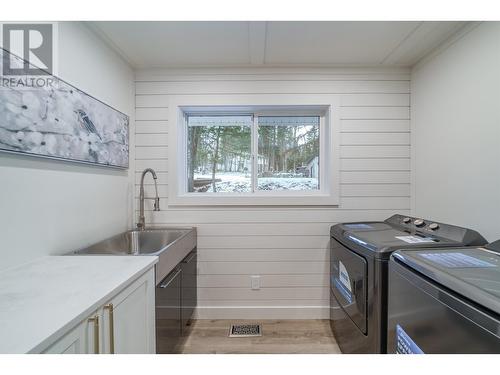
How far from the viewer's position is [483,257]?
109 centimetres

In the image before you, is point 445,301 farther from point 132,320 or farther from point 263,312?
point 263,312

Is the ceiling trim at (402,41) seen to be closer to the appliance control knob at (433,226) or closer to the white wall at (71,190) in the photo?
the appliance control knob at (433,226)

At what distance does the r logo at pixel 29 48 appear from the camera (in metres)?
1.11

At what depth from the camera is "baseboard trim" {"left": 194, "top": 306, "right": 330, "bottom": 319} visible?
2186mm

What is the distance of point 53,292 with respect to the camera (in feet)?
2.78

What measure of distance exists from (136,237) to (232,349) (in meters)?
1.21

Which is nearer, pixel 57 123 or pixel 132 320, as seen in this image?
pixel 132 320

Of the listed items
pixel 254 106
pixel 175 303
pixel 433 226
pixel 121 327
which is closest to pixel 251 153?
pixel 254 106

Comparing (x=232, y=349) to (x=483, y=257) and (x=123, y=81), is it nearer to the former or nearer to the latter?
(x=483, y=257)

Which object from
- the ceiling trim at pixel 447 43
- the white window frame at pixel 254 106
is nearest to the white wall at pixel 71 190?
the white window frame at pixel 254 106

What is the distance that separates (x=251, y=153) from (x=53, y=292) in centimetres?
181

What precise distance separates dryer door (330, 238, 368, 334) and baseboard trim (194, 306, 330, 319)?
1.30ft
